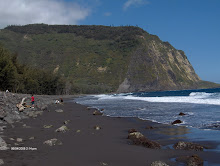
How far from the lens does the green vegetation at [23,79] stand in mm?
47791

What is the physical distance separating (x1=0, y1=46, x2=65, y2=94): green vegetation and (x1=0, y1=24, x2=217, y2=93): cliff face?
179 feet

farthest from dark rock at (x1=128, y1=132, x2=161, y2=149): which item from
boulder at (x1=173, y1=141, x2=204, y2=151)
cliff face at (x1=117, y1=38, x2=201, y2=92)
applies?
cliff face at (x1=117, y1=38, x2=201, y2=92)

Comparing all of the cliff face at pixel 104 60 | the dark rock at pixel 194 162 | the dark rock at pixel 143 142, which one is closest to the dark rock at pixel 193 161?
the dark rock at pixel 194 162

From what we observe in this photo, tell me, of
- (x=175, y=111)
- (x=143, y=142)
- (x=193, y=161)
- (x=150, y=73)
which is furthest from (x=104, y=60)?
(x=193, y=161)

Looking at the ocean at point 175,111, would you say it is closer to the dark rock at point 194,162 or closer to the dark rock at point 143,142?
the dark rock at point 143,142

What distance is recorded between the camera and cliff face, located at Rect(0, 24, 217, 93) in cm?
16338

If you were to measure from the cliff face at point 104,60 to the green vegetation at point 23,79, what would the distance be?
5467cm

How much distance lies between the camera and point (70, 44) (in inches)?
7338

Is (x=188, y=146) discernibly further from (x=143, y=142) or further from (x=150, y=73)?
(x=150, y=73)

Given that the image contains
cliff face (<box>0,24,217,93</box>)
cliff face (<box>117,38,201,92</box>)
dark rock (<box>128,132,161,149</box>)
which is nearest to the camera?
dark rock (<box>128,132,161,149</box>)

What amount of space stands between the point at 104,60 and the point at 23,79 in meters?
110

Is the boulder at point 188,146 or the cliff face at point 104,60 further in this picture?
the cliff face at point 104,60

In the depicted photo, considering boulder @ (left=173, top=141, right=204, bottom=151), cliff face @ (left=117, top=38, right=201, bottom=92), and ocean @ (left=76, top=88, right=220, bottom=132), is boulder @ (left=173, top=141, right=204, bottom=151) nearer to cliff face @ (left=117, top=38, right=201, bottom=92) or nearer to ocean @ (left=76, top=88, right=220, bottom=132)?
ocean @ (left=76, top=88, right=220, bottom=132)

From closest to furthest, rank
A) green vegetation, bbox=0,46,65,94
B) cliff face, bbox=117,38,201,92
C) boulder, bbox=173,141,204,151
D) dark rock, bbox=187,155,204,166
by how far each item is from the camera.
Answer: dark rock, bbox=187,155,204,166
boulder, bbox=173,141,204,151
green vegetation, bbox=0,46,65,94
cliff face, bbox=117,38,201,92
